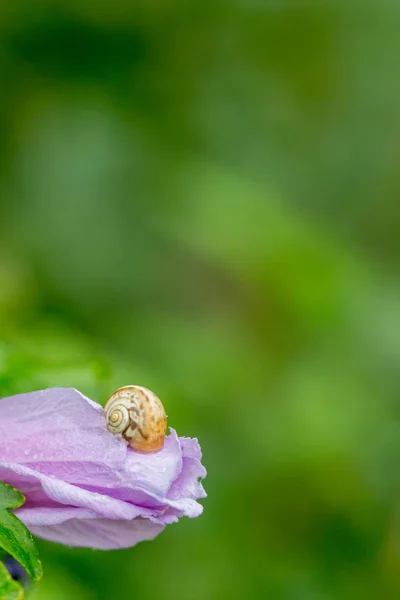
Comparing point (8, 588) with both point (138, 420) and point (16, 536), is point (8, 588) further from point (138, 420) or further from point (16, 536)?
point (138, 420)

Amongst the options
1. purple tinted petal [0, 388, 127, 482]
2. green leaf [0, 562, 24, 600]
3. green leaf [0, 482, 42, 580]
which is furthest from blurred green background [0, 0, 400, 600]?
green leaf [0, 562, 24, 600]

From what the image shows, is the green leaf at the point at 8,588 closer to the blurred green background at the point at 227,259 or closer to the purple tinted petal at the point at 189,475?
the purple tinted petal at the point at 189,475

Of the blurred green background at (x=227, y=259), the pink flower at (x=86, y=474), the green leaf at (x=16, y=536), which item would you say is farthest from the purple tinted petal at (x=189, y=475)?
the blurred green background at (x=227, y=259)

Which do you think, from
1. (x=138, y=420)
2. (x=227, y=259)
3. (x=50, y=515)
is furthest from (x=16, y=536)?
(x=227, y=259)

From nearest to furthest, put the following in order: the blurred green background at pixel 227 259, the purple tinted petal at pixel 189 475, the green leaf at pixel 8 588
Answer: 1. the green leaf at pixel 8 588
2. the purple tinted petal at pixel 189 475
3. the blurred green background at pixel 227 259

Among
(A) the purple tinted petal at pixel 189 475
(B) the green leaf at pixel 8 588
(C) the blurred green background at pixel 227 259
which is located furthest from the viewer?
(C) the blurred green background at pixel 227 259

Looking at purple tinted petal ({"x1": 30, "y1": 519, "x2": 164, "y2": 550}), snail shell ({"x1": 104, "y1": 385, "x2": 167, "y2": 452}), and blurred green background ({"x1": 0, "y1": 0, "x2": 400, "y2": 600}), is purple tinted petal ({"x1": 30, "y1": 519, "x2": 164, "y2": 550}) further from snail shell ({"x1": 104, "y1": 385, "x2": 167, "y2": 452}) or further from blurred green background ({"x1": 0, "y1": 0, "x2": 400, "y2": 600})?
blurred green background ({"x1": 0, "y1": 0, "x2": 400, "y2": 600})
